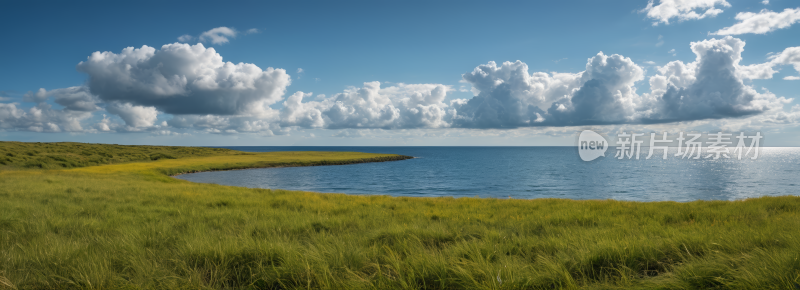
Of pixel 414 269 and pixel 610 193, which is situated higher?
pixel 414 269

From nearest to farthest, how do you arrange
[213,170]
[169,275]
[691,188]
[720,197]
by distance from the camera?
1. [169,275]
2. [720,197]
3. [691,188]
4. [213,170]

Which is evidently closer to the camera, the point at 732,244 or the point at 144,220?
the point at 732,244

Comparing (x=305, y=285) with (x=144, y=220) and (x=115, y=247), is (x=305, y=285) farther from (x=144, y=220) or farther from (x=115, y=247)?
(x=144, y=220)

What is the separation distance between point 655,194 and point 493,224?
4304cm

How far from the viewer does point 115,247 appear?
6.75m

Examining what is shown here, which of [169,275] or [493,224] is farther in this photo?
[493,224]

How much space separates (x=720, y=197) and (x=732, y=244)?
45305mm

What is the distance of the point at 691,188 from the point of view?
161 feet

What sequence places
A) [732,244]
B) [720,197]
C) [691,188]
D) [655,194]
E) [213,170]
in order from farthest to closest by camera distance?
[213,170] < [691,188] < [655,194] < [720,197] < [732,244]

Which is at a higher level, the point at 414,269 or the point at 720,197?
the point at 414,269

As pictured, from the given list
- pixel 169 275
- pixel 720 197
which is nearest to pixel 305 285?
pixel 169 275

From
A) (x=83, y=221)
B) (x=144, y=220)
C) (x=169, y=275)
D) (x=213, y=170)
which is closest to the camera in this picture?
(x=169, y=275)

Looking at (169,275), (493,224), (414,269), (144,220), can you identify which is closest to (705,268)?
(414,269)

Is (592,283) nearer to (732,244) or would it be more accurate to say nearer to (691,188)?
(732,244)
